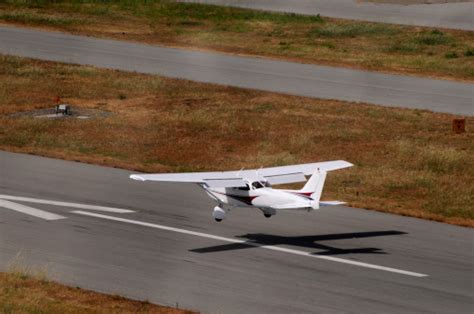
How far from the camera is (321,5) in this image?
100 meters

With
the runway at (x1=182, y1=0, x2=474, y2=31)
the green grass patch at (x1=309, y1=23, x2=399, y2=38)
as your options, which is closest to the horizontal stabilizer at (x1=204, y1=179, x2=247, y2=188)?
the green grass patch at (x1=309, y1=23, x2=399, y2=38)

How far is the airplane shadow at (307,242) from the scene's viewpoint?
119 ft

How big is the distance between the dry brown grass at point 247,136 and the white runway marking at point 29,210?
7.26m

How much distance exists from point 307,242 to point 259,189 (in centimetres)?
254

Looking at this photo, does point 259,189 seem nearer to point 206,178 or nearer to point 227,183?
point 227,183

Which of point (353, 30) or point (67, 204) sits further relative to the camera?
point (353, 30)

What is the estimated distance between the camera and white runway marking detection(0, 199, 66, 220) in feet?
130

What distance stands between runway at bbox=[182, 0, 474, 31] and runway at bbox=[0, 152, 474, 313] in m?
51.1

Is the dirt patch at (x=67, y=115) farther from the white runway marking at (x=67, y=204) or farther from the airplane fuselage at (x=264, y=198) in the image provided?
the airplane fuselage at (x=264, y=198)

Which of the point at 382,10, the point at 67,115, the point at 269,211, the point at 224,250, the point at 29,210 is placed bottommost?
the point at 29,210

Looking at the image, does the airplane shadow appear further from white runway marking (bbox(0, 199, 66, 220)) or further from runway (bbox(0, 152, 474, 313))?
white runway marking (bbox(0, 199, 66, 220))

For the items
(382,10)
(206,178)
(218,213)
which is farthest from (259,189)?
(382,10)

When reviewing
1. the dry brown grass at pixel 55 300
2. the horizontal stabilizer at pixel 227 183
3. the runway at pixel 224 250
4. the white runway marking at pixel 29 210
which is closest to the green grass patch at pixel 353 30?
the runway at pixel 224 250

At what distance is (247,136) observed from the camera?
54438 millimetres
